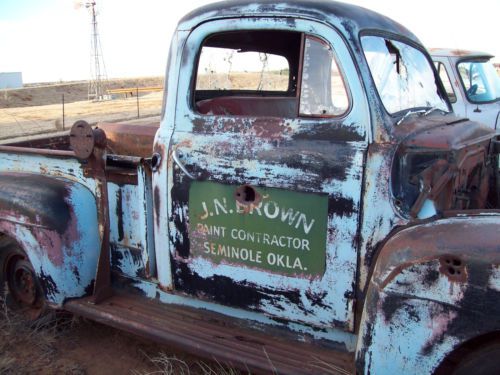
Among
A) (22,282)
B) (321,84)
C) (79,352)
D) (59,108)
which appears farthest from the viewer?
(59,108)

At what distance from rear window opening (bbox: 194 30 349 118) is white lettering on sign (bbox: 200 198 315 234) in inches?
18.5

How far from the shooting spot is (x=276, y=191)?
239cm

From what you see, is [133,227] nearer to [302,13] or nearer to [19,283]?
[19,283]

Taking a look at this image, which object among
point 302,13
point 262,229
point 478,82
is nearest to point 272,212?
point 262,229

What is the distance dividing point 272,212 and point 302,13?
91cm

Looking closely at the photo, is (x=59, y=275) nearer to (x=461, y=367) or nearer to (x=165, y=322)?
(x=165, y=322)

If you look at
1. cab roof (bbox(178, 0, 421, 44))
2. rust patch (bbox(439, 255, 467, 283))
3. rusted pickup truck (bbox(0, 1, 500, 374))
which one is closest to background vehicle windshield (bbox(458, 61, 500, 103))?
rusted pickup truck (bbox(0, 1, 500, 374))

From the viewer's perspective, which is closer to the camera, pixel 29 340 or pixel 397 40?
pixel 397 40

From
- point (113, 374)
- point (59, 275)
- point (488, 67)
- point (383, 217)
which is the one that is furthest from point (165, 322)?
point (488, 67)

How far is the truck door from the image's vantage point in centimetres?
229

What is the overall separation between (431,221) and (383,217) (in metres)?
0.19

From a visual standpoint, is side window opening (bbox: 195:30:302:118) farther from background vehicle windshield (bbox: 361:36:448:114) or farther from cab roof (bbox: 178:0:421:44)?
background vehicle windshield (bbox: 361:36:448:114)

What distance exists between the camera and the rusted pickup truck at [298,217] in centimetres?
197

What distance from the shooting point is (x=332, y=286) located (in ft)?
7.58
